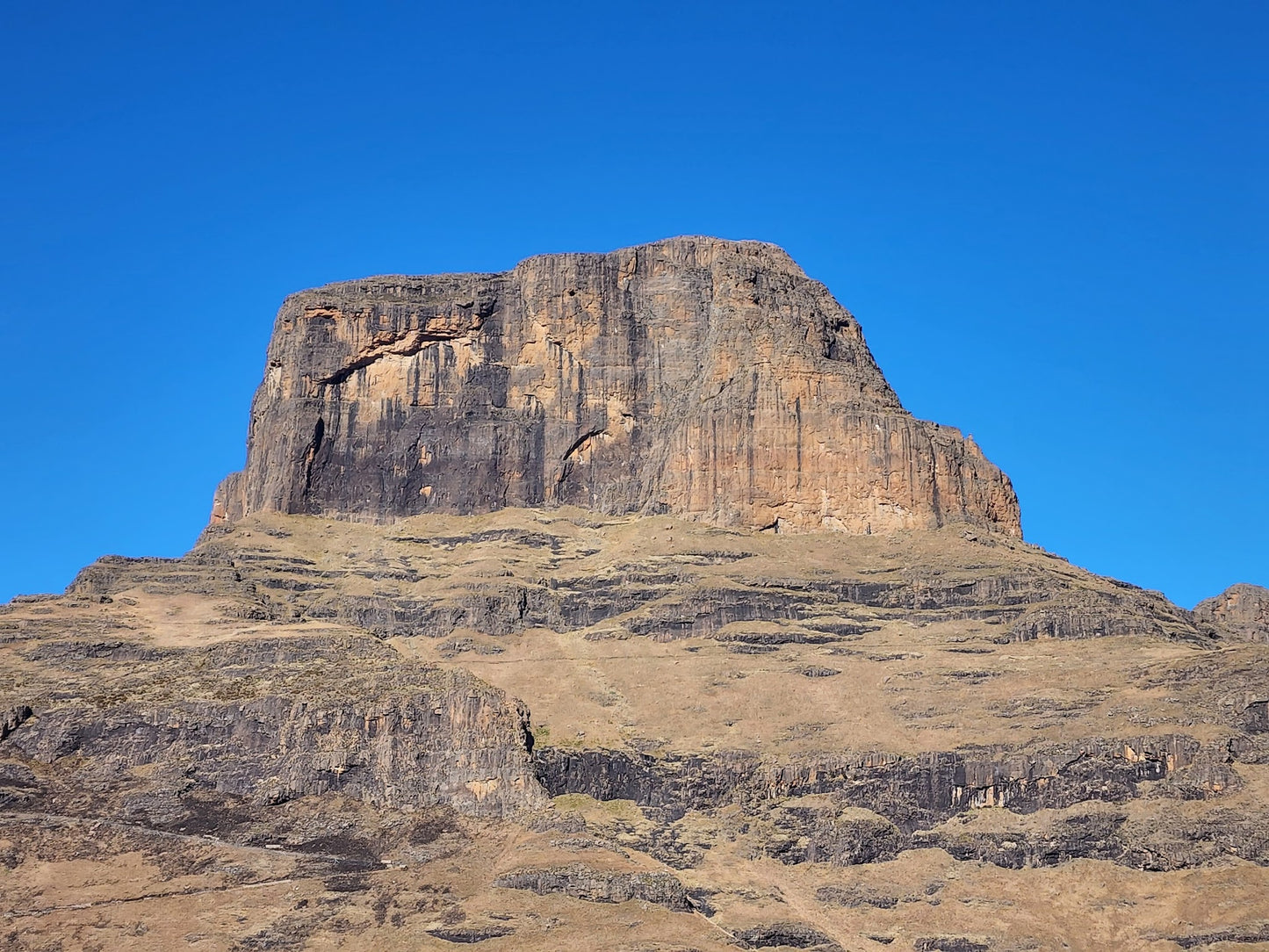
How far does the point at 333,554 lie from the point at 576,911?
221 feet

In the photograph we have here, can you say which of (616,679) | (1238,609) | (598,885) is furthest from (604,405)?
(598,885)

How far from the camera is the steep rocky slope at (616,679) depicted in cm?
11325

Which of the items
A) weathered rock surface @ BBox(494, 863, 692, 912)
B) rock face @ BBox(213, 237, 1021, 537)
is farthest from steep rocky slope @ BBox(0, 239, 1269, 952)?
rock face @ BBox(213, 237, 1021, 537)

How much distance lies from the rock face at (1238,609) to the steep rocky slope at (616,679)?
1.42ft

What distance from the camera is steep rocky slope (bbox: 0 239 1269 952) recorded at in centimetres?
11325

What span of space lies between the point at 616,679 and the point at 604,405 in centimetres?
4333

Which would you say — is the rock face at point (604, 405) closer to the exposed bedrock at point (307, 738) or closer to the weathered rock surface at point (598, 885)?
the exposed bedrock at point (307, 738)

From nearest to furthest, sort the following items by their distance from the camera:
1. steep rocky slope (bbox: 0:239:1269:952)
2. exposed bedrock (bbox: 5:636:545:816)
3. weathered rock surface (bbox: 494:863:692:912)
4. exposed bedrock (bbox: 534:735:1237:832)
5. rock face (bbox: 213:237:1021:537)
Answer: weathered rock surface (bbox: 494:863:692:912) → steep rocky slope (bbox: 0:239:1269:952) → exposed bedrock (bbox: 534:735:1237:832) → exposed bedrock (bbox: 5:636:545:816) → rock face (bbox: 213:237:1021:537)

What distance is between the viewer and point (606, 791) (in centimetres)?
12912

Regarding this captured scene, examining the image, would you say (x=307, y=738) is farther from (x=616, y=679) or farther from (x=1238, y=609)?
(x=1238, y=609)

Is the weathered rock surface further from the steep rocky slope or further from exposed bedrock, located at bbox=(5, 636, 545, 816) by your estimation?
exposed bedrock, located at bbox=(5, 636, 545, 816)

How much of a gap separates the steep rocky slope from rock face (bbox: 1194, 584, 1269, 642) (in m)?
0.43

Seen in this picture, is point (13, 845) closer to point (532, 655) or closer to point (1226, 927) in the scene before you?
point (532, 655)

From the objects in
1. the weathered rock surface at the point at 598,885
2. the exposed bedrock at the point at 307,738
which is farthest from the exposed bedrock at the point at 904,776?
the weathered rock surface at the point at 598,885
